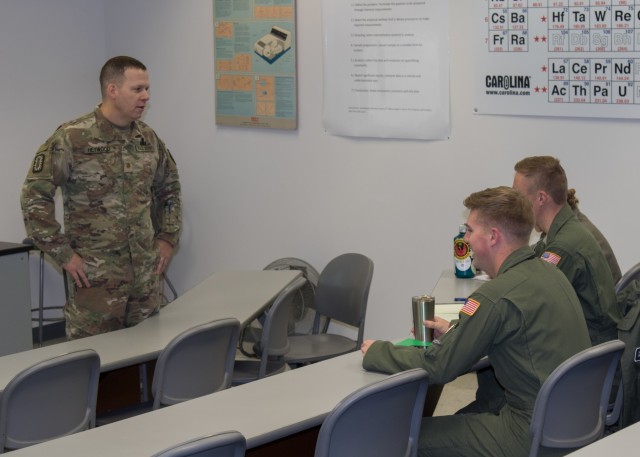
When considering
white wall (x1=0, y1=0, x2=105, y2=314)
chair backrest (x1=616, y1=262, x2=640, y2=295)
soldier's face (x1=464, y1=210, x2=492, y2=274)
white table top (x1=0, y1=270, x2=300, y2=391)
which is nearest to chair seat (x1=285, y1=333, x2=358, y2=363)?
white table top (x1=0, y1=270, x2=300, y2=391)

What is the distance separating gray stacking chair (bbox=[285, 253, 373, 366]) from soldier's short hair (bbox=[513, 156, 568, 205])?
43.1 inches

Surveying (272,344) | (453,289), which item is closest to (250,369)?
(272,344)

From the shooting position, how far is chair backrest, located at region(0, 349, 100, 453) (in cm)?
307

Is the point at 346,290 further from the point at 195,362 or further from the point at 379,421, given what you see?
the point at 379,421

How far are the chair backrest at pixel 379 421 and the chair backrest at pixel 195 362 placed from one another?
0.92 m

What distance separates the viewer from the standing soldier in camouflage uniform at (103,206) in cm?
418

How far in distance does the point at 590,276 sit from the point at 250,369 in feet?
5.34

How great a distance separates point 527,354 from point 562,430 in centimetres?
25

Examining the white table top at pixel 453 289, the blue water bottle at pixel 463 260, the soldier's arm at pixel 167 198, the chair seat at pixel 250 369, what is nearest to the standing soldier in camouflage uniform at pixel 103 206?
the soldier's arm at pixel 167 198

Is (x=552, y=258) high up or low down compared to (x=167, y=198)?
down

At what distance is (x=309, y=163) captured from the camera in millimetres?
5875

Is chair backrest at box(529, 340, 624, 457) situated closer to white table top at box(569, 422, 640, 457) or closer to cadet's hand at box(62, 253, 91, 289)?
white table top at box(569, 422, 640, 457)

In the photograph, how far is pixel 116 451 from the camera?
2561 mm

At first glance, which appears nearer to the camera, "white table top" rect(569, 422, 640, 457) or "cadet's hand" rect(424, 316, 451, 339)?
"white table top" rect(569, 422, 640, 457)
